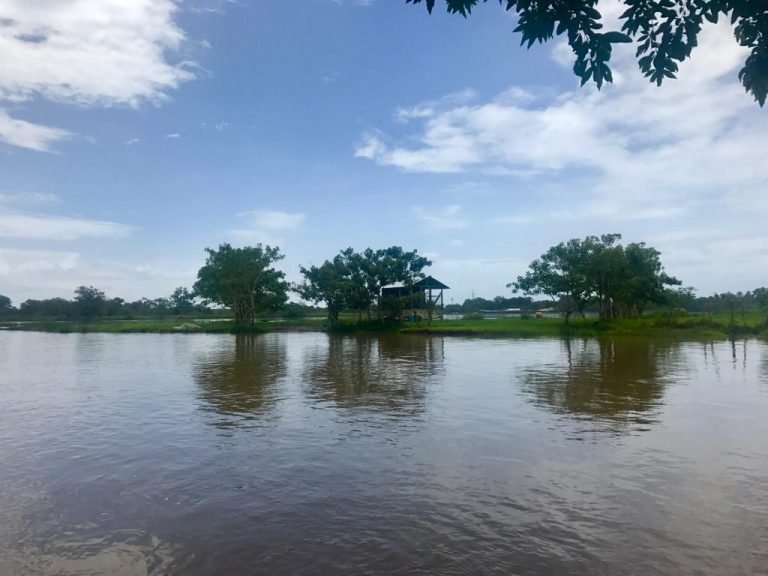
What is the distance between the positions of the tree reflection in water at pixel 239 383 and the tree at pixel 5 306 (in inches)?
3828

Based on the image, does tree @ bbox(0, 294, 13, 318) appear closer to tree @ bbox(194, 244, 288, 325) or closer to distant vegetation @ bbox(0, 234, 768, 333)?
distant vegetation @ bbox(0, 234, 768, 333)

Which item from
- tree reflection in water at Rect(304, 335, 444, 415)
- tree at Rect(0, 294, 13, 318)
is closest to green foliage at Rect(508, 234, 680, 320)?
tree reflection in water at Rect(304, 335, 444, 415)

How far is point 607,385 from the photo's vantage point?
15.7 meters

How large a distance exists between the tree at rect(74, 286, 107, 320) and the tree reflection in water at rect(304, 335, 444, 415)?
62847 mm

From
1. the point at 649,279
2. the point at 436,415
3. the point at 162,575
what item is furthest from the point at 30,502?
the point at 649,279

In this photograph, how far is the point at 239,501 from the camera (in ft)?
21.2

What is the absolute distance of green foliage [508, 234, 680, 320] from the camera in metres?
43.7

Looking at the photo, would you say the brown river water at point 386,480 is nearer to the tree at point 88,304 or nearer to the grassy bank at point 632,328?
the grassy bank at point 632,328

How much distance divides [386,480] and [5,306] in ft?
405

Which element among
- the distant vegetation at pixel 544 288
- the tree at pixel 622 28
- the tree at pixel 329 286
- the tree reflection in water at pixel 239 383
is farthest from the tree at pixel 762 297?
the tree at pixel 622 28

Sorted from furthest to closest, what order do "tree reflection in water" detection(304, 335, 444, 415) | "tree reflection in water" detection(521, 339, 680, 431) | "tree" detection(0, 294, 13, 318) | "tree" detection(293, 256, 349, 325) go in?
"tree" detection(0, 294, 13, 318) → "tree" detection(293, 256, 349, 325) → "tree reflection in water" detection(304, 335, 444, 415) → "tree reflection in water" detection(521, 339, 680, 431)

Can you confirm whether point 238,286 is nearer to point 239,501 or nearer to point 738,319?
point 738,319

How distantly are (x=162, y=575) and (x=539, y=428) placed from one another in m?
7.23

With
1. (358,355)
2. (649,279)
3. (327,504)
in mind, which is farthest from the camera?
(649,279)
